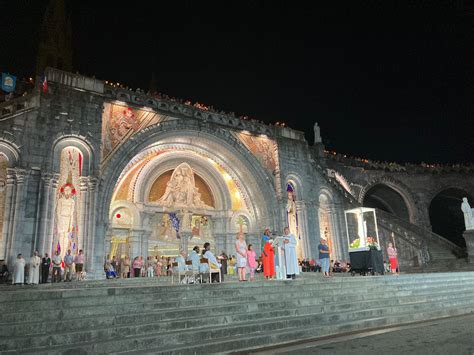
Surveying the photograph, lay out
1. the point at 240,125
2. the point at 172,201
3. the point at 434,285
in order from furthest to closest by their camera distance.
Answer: the point at 240,125 → the point at 172,201 → the point at 434,285

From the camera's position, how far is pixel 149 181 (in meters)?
20.5

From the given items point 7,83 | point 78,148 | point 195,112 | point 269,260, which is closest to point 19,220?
point 78,148

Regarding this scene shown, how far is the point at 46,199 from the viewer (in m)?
14.7

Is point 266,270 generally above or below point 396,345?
above

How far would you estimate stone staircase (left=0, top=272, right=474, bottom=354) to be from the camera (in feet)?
17.2

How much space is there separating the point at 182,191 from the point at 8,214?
30.9 ft

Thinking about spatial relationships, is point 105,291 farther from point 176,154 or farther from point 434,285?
point 176,154

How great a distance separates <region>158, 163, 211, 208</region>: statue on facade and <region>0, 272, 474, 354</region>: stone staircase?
1278 centimetres

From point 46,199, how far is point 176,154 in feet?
27.3

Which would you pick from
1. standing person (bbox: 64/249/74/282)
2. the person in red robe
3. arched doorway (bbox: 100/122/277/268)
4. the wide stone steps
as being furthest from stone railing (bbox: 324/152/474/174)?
standing person (bbox: 64/249/74/282)

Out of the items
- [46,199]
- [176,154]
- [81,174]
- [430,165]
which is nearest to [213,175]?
[176,154]

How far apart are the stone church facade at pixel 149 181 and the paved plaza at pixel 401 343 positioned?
11766mm

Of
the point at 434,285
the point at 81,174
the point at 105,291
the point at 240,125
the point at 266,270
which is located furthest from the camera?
the point at 240,125

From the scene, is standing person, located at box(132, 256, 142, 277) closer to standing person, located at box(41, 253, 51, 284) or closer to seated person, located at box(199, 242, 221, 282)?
standing person, located at box(41, 253, 51, 284)
